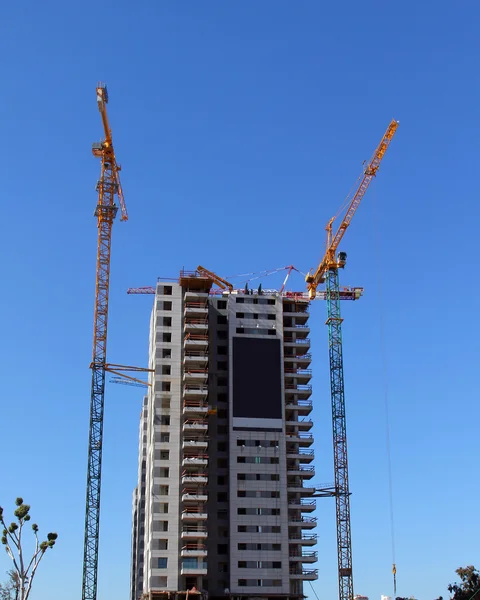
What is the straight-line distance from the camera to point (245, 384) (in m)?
163

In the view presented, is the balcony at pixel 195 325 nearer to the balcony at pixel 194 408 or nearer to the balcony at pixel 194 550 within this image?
the balcony at pixel 194 408

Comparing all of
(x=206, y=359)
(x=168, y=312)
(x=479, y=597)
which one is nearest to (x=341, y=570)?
(x=479, y=597)

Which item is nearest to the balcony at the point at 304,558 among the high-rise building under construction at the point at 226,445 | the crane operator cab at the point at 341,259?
the high-rise building under construction at the point at 226,445

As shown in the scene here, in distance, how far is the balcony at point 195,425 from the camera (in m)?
157

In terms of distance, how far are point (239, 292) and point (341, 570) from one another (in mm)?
56585

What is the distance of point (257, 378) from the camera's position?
163500 mm

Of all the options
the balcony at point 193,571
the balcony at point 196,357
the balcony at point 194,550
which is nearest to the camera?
the balcony at point 193,571

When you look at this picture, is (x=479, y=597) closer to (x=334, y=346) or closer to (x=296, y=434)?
(x=296, y=434)

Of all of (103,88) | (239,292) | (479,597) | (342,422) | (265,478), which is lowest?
(479,597)

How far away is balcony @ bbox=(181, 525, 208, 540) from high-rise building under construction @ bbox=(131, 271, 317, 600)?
170 mm

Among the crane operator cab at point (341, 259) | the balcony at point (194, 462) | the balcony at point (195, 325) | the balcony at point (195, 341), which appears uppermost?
the crane operator cab at point (341, 259)

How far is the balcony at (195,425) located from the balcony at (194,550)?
1987 cm

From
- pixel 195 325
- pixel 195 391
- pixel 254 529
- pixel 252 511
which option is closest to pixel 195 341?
pixel 195 325

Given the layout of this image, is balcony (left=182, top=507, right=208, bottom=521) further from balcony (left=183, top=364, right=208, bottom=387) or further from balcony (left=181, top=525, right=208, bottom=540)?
balcony (left=183, top=364, right=208, bottom=387)
